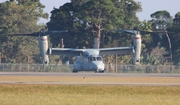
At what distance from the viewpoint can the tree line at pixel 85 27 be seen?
91.4 meters

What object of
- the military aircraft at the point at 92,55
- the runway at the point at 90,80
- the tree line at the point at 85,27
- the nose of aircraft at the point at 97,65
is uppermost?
the tree line at the point at 85,27

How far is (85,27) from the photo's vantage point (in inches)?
3652

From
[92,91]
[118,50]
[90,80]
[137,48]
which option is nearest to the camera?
[92,91]

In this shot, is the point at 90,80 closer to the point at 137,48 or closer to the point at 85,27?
the point at 137,48

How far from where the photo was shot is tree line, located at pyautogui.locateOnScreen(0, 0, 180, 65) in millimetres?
91438

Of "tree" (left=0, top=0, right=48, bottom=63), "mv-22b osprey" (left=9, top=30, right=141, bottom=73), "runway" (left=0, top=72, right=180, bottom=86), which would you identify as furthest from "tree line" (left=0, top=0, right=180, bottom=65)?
"runway" (left=0, top=72, right=180, bottom=86)

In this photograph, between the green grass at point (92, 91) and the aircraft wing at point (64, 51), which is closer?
the green grass at point (92, 91)

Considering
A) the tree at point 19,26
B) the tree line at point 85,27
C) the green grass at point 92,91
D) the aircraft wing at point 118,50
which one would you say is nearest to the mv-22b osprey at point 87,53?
the aircraft wing at point 118,50

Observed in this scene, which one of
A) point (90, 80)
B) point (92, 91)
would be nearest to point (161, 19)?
point (90, 80)

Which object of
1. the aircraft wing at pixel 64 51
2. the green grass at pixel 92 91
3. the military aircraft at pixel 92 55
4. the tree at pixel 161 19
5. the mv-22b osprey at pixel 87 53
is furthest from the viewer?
the tree at pixel 161 19

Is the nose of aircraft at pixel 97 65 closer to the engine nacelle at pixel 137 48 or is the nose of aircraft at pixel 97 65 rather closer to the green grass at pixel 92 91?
the engine nacelle at pixel 137 48

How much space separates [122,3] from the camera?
10075cm

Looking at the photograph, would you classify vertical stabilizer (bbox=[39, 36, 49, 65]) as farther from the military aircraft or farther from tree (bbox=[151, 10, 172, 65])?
tree (bbox=[151, 10, 172, 65])

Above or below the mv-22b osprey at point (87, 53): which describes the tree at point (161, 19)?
above
